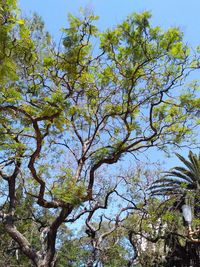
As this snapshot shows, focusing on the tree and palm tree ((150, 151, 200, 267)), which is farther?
palm tree ((150, 151, 200, 267))

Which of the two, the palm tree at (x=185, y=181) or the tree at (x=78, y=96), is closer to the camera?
the tree at (x=78, y=96)

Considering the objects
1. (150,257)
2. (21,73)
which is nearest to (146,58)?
(21,73)

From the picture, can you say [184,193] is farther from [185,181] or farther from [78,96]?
[78,96]

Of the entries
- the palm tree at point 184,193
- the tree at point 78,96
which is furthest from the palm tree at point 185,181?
the tree at point 78,96

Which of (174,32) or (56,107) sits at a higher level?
(174,32)

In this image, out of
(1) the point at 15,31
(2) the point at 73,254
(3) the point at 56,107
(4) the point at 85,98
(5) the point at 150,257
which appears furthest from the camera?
(2) the point at 73,254

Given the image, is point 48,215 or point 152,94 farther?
point 48,215

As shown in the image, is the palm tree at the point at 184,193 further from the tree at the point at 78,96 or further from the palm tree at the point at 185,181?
the tree at the point at 78,96

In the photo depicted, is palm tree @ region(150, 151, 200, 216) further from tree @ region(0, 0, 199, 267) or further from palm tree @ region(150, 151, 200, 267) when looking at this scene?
tree @ region(0, 0, 199, 267)

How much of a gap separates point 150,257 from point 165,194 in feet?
9.42

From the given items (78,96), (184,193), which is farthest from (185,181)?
(78,96)

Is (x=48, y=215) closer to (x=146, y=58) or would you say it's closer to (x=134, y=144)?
(x=134, y=144)

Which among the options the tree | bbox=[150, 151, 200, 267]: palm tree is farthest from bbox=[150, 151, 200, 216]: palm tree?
the tree

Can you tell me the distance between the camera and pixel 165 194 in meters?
15.6
